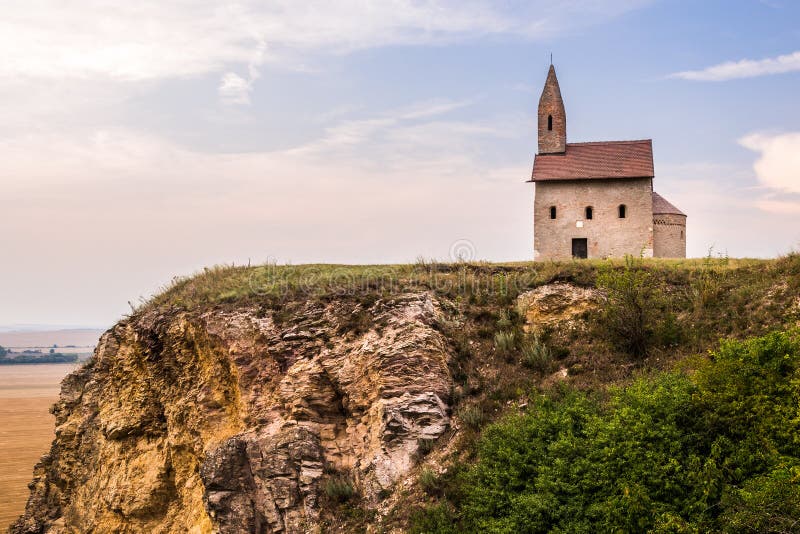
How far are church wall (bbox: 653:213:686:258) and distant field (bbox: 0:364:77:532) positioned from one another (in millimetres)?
26427

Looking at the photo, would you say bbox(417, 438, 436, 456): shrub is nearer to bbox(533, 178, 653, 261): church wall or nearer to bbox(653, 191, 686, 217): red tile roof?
bbox(533, 178, 653, 261): church wall

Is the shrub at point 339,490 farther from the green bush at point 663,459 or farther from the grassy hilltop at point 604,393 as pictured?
the green bush at point 663,459

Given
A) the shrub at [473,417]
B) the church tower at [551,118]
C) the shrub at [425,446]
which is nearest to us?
the shrub at [473,417]

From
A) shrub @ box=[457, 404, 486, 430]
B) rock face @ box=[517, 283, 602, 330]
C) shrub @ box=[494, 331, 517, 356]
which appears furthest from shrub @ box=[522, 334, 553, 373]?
shrub @ box=[457, 404, 486, 430]

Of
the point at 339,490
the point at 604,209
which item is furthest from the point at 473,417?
the point at 604,209

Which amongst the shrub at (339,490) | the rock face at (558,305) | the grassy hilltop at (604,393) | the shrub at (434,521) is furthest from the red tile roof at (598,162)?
the shrub at (434,521)

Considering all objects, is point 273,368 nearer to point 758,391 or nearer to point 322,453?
point 322,453

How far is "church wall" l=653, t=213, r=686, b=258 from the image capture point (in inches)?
1340

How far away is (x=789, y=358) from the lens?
46.6 ft

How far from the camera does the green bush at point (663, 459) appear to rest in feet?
42.3

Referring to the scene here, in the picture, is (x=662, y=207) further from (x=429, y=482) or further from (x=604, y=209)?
(x=429, y=482)

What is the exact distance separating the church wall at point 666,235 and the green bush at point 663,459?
730 inches

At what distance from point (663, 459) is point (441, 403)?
22.0 feet

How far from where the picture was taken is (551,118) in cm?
3659
